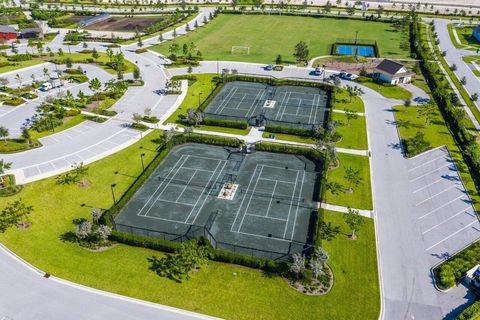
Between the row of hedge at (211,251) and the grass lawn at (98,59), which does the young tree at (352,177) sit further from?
the grass lawn at (98,59)

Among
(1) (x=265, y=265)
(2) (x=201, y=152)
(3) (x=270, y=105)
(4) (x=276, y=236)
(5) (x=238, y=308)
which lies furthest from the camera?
(3) (x=270, y=105)

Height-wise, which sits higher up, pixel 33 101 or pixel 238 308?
pixel 33 101

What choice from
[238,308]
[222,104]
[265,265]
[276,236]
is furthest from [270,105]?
[238,308]

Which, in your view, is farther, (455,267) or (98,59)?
(98,59)

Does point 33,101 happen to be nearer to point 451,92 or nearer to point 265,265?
point 265,265

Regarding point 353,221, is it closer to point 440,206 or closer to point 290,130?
point 440,206

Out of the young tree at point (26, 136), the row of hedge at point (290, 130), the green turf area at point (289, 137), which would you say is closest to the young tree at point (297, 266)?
the green turf area at point (289, 137)

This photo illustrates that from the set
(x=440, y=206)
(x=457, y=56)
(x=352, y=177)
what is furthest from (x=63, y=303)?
(x=457, y=56)
